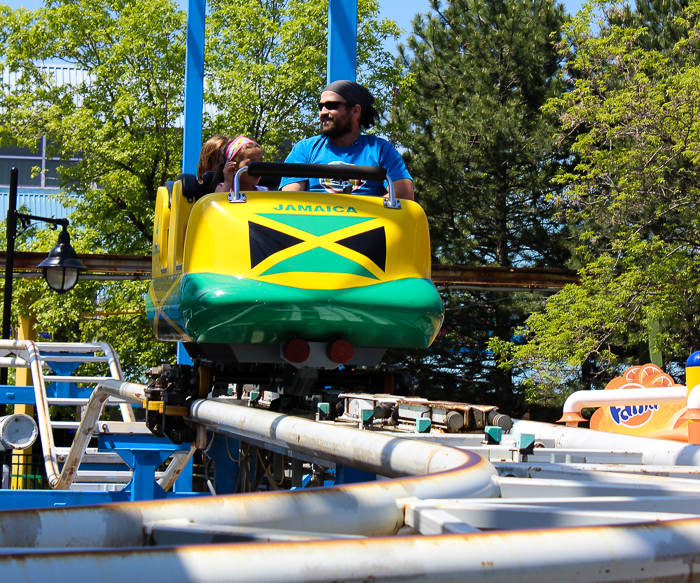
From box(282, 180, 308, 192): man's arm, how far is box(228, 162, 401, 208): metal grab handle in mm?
414

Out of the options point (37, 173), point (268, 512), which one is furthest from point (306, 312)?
point (37, 173)

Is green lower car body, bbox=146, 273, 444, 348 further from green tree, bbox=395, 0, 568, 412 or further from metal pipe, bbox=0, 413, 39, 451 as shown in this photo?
green tree, bbox=395, 0, 568, 412

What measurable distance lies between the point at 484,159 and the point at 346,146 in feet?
56.2

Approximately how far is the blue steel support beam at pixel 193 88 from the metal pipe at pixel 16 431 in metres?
3.81

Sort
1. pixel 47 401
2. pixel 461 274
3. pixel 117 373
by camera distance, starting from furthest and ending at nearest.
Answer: pixel 461 274 < pixel 117 373 < pixel 47 401

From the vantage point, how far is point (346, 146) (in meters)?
4.89

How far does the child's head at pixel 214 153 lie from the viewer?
17.8 ft

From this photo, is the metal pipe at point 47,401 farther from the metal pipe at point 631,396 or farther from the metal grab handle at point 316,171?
the metal pipe at point 631,396

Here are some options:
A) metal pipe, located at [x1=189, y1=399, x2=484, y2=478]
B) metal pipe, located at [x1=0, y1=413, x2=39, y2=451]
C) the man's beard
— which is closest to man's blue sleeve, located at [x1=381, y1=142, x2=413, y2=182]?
the man's beard

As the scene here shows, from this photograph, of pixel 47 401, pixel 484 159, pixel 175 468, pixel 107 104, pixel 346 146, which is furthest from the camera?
pixel 484 159

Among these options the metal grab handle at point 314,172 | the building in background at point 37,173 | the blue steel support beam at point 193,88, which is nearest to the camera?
the metal grab handle at point 314,172

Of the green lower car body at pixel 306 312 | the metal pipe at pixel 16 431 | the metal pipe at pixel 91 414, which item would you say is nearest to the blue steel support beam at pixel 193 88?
the metal pipe at pixel 16 431

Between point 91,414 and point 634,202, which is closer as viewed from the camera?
point 91,414

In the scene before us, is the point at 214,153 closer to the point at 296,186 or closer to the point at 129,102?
the point at 296,186
